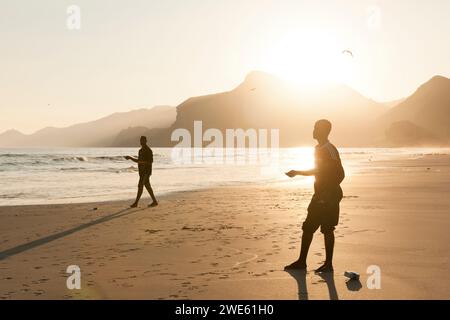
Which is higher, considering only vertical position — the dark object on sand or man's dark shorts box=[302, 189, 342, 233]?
man's dark shorts box=[302, 189, 342, 233]

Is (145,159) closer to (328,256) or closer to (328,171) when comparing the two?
(328,171)

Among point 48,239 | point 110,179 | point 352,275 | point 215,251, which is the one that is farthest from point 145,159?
point 110,179

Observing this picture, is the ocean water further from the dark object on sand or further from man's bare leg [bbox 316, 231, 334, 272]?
the dark object on sand

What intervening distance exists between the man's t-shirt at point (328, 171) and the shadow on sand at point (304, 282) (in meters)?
1.07

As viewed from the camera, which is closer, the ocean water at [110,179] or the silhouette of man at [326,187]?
the silhouette of man at [326,187]

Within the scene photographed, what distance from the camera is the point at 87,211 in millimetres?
14438

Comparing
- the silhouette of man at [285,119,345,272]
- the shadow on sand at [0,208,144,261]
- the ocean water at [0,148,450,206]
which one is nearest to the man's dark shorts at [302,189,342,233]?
the silhouette of man at [285,119,345,272]

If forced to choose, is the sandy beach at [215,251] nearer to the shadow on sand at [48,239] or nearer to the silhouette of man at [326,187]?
the shadow on sand at [48,239]

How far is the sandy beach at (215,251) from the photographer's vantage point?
241 inches

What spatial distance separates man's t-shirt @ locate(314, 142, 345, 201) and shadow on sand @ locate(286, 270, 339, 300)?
107 centimetres

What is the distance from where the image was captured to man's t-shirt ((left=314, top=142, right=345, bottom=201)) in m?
7.04

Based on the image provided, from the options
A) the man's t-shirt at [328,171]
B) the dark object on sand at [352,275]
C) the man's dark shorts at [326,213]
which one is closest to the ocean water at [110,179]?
the man's dark shorts at [326,213]
